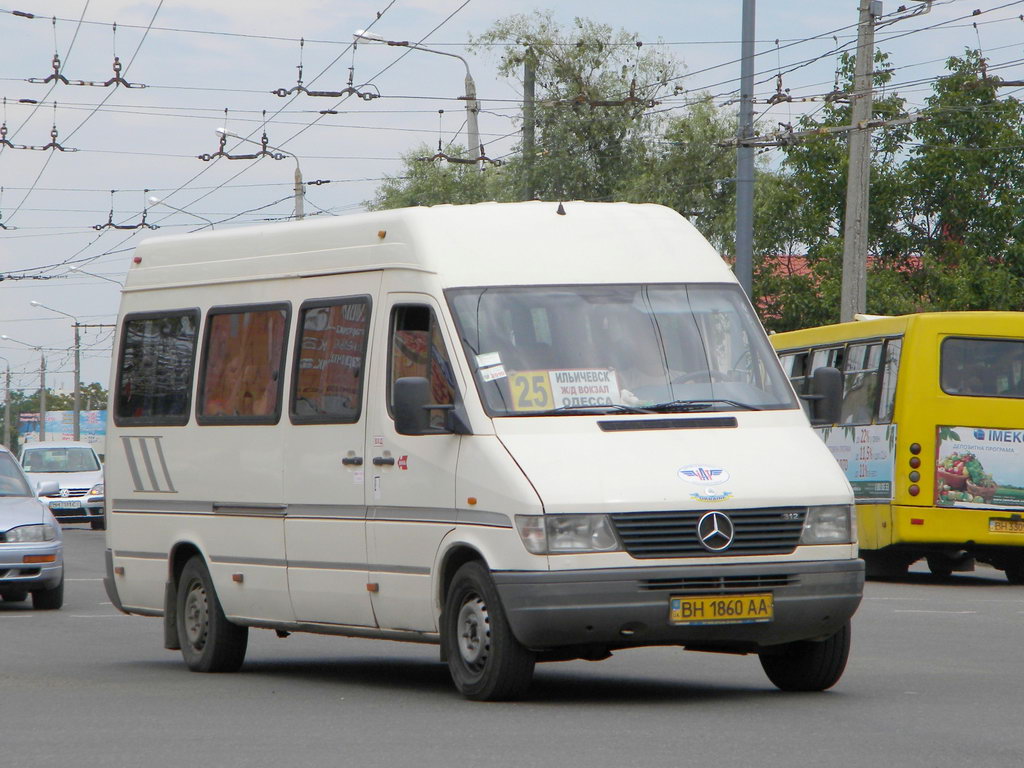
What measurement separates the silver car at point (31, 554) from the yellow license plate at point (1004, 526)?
9475mm

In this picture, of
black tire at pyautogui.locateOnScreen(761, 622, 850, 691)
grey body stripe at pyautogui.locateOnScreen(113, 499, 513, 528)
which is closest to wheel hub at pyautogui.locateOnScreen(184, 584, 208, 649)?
grey body stripe at pyautogui.locateOnScreen(113, 499, 513, 528)

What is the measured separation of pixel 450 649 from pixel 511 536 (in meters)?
0.84

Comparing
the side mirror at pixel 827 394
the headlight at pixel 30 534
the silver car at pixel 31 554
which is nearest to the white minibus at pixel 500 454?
the side mirror at pixel 827 394

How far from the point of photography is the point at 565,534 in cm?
980

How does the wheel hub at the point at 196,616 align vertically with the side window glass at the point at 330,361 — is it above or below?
below

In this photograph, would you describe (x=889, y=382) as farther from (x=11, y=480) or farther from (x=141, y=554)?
(x=141, y=554)

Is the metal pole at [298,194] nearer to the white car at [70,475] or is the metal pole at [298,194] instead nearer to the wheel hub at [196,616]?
the white car at [70,475]

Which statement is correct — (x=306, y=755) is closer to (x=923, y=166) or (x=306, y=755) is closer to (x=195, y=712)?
(x=195, y=712)

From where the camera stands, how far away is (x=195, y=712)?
403 inches

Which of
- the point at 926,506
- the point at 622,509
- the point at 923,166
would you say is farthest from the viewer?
the point at 923,166

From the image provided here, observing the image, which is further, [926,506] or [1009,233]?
[1009,233]

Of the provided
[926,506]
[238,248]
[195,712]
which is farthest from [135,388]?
[926,506]

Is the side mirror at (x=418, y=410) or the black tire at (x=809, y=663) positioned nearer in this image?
the side mirror at (x=418, y=410)

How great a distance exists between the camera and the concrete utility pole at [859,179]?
2780 cm
